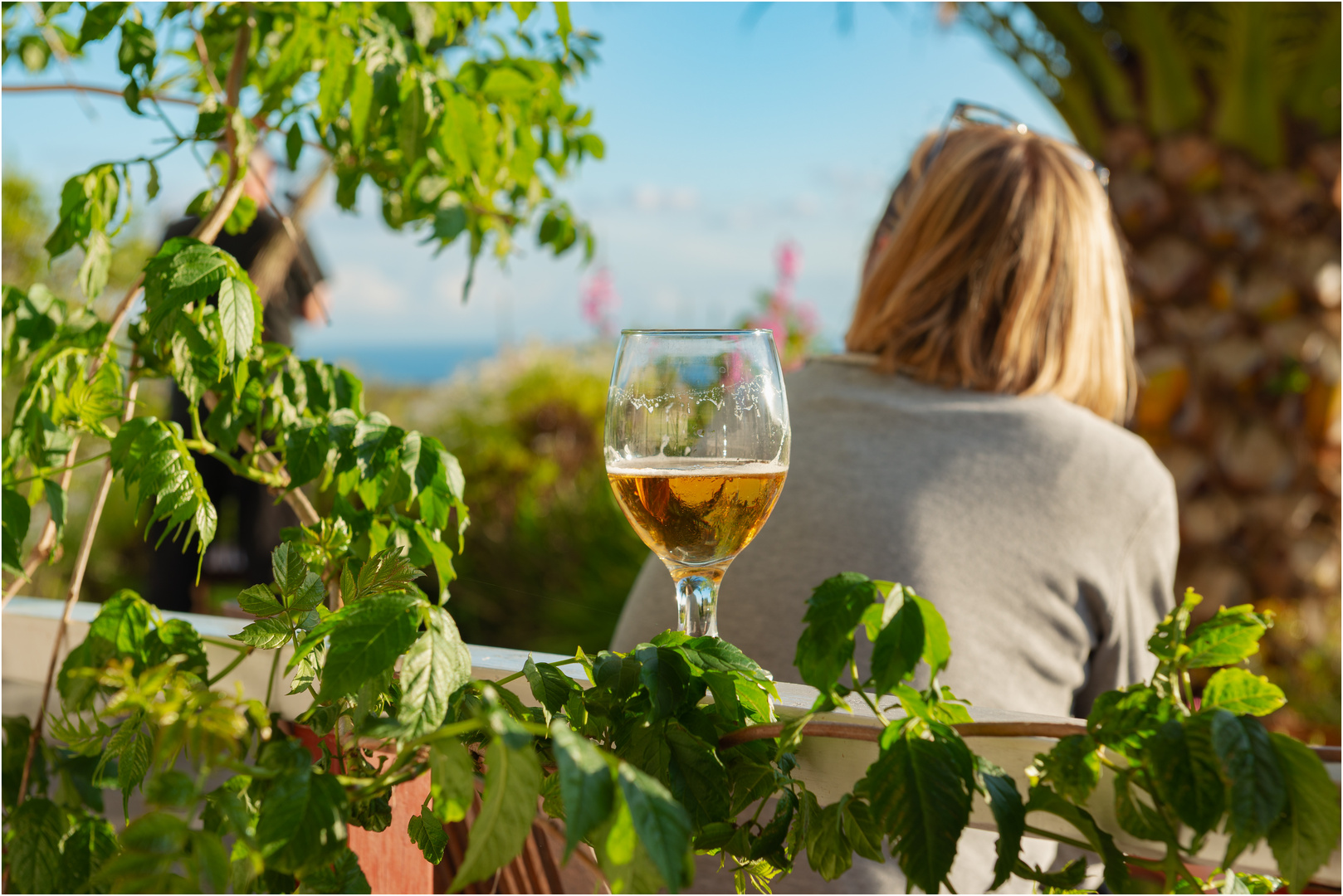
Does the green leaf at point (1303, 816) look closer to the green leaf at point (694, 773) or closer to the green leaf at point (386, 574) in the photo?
the green leaf at point (694, 773)

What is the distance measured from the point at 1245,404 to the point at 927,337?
2653 mm

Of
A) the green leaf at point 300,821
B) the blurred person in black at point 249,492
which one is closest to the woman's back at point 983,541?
the green leaf at point 300,821

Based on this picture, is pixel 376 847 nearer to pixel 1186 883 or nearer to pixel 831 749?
pixel 831 749

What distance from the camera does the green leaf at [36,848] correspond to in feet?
2.15

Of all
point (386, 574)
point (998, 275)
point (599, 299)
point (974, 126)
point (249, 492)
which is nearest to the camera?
point (386, 574)

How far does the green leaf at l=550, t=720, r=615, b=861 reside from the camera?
1.15ft

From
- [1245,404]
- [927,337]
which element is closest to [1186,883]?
[927,337]

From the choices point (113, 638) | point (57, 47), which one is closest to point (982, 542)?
point (113, 638)

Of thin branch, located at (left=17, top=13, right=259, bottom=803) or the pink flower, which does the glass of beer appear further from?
the pink flower

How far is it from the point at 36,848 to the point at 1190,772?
29.1 inches

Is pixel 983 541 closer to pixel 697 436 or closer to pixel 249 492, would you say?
pixel 697 436

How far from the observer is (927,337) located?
5.91ft

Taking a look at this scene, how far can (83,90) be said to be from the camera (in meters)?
0.96

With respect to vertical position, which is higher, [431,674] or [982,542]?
[431,674]
